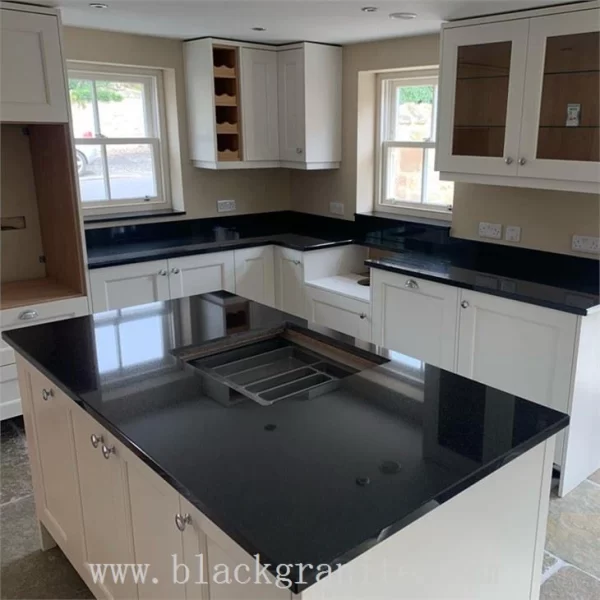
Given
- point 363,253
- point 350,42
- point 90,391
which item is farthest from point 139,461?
point 350,42

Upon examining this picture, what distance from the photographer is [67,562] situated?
2314 mm

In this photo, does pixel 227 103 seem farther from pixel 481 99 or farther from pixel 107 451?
pixel 107 451

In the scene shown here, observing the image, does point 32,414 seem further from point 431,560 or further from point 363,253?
point 363,253

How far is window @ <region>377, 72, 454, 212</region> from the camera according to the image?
152 inches

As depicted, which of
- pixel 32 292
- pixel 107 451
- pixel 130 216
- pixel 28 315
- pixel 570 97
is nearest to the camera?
pixel 107 451

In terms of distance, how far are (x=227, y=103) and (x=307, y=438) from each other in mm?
3073

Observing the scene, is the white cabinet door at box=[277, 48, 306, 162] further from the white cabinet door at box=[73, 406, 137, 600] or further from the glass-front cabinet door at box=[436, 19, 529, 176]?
the white cabinet door at box=[73, 406, 137, 600]

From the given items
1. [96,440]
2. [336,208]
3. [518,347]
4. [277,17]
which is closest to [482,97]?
[277,17]

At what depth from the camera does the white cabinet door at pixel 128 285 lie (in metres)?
3.43

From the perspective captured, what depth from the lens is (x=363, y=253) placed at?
167 inches

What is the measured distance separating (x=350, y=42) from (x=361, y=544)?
141 inches

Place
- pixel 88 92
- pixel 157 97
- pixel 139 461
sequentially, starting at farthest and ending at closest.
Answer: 1. pixel 157 97
2. pixel 88 92
3. pixel 139 461

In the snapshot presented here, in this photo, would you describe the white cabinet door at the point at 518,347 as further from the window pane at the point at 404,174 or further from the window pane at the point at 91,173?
the window pane at the point at 91,173

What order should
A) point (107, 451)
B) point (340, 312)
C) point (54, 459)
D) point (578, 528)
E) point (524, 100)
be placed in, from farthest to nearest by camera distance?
point (340, 312), point (524, 100), point (578, 528), point (54, 459), point (107, 451)
